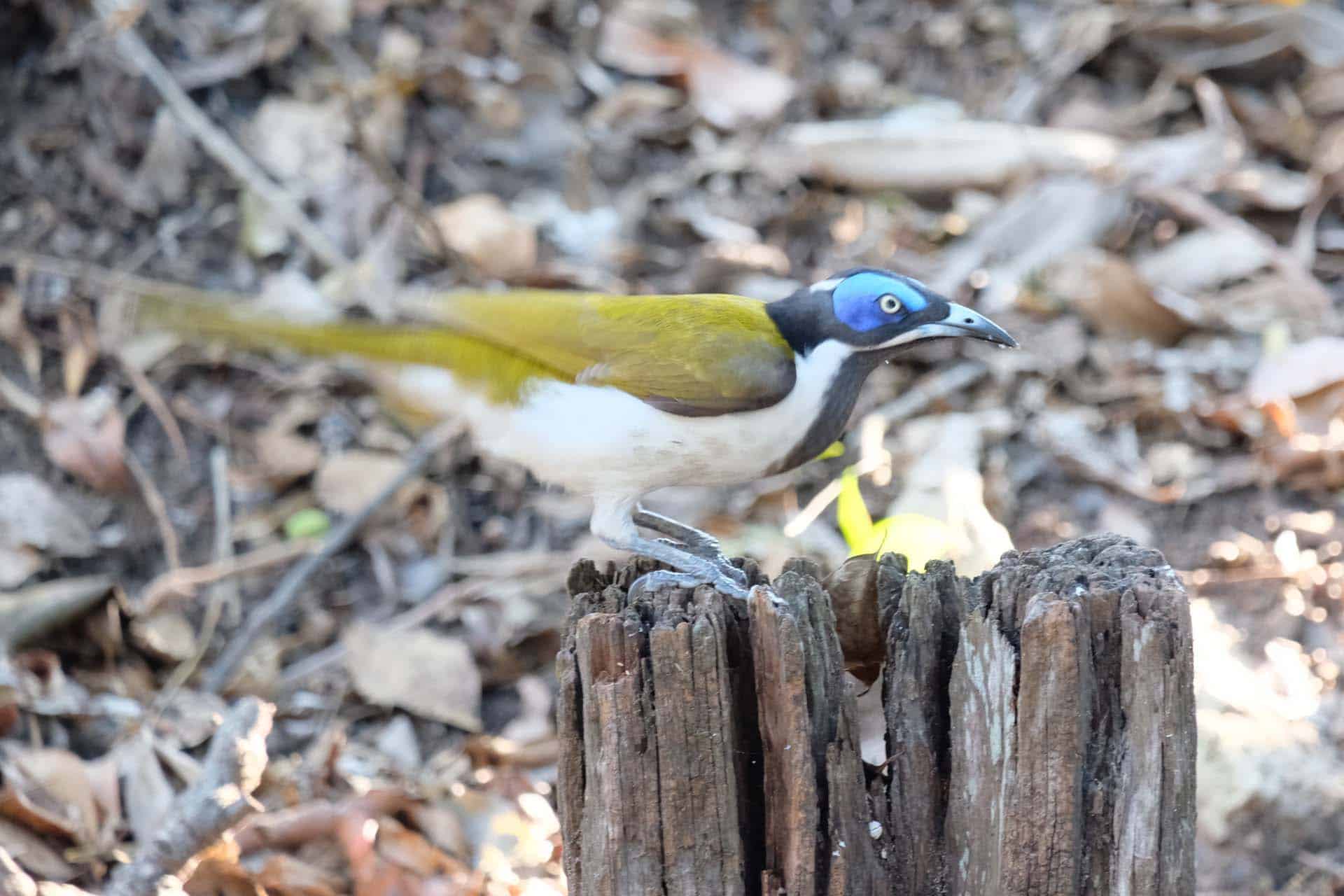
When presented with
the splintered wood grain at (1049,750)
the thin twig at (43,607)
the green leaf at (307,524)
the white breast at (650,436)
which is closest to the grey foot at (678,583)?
the white breast at (650,436)

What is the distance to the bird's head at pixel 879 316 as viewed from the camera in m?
3.04

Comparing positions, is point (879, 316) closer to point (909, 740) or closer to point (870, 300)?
point (870, 300)

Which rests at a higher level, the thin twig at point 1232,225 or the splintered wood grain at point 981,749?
the splintered wood grain at point 981,749

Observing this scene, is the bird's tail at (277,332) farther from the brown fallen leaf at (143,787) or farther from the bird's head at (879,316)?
the brown fallen leaf at (143,787)

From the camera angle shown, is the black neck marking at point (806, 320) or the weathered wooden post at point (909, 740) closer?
the weathered wooden post at point (909, 740)

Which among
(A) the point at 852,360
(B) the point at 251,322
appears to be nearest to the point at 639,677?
(A) the point at 852,360

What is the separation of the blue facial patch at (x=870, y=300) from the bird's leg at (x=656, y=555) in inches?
25.4

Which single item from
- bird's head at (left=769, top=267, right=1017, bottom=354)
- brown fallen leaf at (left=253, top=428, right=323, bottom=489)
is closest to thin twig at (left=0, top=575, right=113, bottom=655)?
brown fallen leaf at (left=253, top=428, right=323, bottom=489)

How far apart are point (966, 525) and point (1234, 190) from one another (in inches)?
131

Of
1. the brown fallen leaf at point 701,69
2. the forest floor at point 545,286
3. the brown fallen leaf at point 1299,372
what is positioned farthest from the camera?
the brown fallen leaf at point 701,69

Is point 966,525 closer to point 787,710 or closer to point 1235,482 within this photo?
point 1235,482

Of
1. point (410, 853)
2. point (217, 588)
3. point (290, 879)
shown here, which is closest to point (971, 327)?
point (410, 853)

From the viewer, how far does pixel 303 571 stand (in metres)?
5.39

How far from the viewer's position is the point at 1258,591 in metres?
4.90
